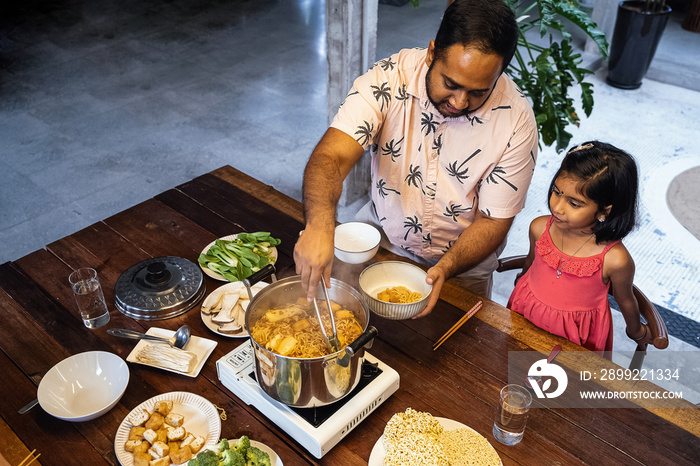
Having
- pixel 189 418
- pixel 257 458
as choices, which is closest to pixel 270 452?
pixel 257 458

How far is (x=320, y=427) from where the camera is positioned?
1384 mm

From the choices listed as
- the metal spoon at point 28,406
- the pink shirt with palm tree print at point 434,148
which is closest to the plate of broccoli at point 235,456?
the metal spoon at point 28,406

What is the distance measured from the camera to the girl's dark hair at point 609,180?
78.1 inches

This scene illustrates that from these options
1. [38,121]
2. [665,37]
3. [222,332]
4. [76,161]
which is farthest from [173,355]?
[665,37]

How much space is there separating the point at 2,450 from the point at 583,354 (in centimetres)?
167

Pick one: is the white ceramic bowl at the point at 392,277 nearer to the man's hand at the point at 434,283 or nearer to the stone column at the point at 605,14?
the man's hand at the point at 434,283

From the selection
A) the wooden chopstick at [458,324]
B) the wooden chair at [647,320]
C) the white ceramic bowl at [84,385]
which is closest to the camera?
the white ceramic bowl at [84,385]

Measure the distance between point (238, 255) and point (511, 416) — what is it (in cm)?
110

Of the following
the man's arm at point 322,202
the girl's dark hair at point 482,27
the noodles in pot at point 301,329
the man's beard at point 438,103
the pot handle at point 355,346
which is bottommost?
the noodles in pot at point 301,329

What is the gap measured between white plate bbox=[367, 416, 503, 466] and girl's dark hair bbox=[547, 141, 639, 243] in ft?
3.33

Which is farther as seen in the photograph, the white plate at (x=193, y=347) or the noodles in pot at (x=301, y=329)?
the white plate at (x=193, y=347)

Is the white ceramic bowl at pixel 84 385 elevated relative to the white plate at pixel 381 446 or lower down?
lower down

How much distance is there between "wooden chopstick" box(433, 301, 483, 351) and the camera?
1759mm

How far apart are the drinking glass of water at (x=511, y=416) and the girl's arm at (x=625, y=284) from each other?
87cm
